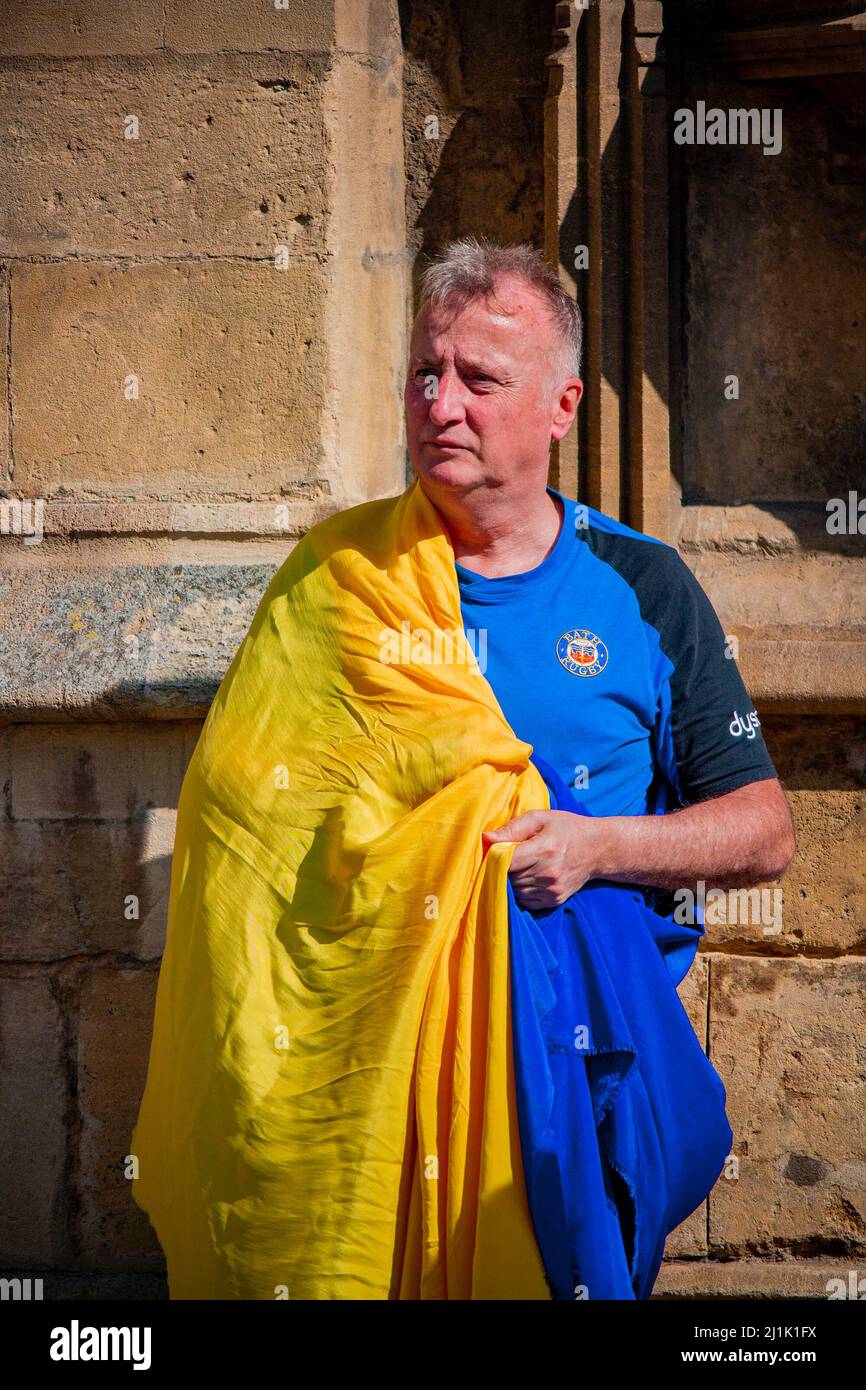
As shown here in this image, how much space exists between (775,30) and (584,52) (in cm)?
41

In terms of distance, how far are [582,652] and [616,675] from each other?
6 cm

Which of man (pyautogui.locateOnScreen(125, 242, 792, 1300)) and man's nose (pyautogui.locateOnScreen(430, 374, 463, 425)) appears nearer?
man (pyautogui.locateOnScreen(125, 242, 792, 1300))

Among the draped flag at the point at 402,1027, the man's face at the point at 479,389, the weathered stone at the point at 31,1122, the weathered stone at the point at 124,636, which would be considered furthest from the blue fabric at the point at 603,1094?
the weathered stone at the point at 31,1122

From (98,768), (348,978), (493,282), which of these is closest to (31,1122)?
(98,768)

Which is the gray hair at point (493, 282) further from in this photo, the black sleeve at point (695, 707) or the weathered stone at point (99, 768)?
the weathered stone at point (99, 768)

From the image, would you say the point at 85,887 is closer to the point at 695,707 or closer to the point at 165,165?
the point at 695,707

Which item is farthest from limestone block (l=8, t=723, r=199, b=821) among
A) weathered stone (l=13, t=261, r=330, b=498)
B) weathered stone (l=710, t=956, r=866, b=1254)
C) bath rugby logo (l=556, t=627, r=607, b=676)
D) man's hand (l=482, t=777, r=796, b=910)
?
weathered stone (l=710, t=956, r=866, b=1254)

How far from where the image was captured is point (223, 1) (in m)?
3.04

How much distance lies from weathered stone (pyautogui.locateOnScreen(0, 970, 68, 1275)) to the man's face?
1507 millimetres

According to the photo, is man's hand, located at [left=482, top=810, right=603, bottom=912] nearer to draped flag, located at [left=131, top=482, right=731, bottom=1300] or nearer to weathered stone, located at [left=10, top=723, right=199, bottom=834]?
draped flag, located at [left=131, top=482, right=731, bottom=1300]

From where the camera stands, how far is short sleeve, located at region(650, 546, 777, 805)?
7.54 feet

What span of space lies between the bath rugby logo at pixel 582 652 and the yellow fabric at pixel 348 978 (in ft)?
0.55
